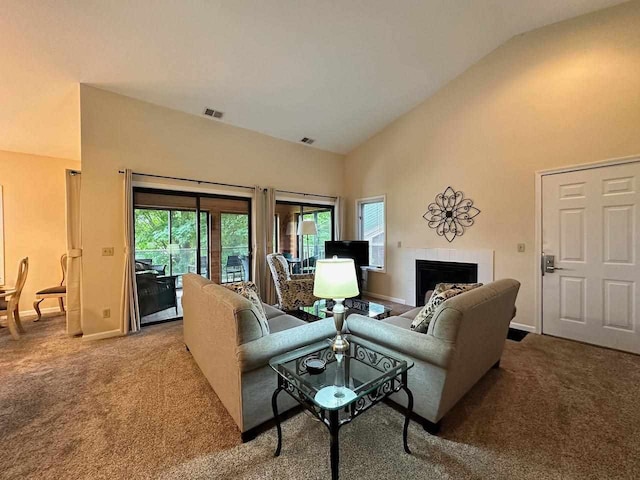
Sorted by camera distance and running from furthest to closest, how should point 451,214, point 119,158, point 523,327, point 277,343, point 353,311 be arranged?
point 451,214 < point 523,327 < point 119,158 < point 353,311 < point 277,343

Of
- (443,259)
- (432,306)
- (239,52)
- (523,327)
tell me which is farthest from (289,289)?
(523,327)

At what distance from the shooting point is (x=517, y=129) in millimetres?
3734

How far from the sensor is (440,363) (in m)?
1.68

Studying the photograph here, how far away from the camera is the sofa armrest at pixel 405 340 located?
1672 millimetres

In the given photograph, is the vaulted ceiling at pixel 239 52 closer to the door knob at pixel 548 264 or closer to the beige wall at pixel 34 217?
the beige wall at pixel 34 217

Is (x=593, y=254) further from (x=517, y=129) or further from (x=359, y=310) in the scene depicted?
(x=359, y=310)

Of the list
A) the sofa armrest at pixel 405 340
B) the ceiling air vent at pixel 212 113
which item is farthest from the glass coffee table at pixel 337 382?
the ceiling air vent at pixel 212 113

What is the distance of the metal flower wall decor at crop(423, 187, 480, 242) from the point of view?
13.9 ft

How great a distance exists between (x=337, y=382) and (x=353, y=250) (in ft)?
12.7

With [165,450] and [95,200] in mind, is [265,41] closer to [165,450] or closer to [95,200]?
[95,200]

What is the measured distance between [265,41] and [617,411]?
15.5ft

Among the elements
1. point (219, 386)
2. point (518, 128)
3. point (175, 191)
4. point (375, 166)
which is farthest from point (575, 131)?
point (175, 191)

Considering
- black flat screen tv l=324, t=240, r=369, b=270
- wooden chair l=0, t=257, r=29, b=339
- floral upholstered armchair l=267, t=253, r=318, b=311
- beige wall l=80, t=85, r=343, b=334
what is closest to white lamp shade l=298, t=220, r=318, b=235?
black flat screen tv l=324, t=240, r=369, b=270

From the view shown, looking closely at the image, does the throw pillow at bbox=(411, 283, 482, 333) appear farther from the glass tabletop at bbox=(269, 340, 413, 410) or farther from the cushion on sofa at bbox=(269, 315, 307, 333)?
the cushion on sofa at bbox=(269, 315, 307, 333)
